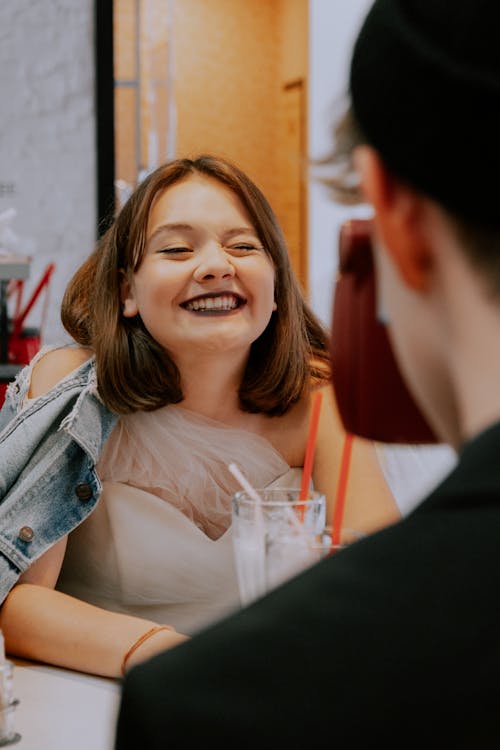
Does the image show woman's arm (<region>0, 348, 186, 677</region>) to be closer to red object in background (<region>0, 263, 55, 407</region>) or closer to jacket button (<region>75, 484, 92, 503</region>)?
jacket button (<region>75, 484, 92, 503</region>)

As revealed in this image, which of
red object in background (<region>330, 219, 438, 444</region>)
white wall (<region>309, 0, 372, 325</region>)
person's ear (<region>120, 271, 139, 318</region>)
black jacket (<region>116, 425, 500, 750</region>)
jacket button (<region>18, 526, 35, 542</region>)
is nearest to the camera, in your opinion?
black jacket (<region>116, 425, 500, 750</region>)

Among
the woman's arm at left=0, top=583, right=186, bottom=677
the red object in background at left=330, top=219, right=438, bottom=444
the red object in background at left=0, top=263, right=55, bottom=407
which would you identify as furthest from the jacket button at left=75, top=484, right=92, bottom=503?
the red object in background at left=0, top=263, right=55, bottom=407

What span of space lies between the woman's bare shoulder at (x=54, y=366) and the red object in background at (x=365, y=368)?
110 centimetres

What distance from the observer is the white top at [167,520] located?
1.53 meters

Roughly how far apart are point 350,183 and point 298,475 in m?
1.15

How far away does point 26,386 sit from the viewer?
5.77ft

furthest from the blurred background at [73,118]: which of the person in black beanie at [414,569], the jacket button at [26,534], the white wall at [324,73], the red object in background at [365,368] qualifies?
the person in black beanie at [414,569]

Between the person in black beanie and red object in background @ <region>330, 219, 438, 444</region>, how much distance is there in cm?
15

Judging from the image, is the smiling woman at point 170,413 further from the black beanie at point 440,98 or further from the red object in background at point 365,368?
the black beanie at point 440,98

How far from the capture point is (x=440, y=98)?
0.44 metres

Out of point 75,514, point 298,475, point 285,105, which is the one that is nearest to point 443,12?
point 75,514

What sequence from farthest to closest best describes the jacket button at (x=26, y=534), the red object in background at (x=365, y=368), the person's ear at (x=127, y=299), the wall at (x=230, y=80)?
the wall at (x=230, y=80) < the person's ear at (x=127, y=299) < the jacket button at (x=26, y=534) < the red object in background at (x=365, y=368)

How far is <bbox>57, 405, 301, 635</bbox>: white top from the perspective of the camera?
5.03ft

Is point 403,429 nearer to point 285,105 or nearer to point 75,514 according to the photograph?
point 75,514
